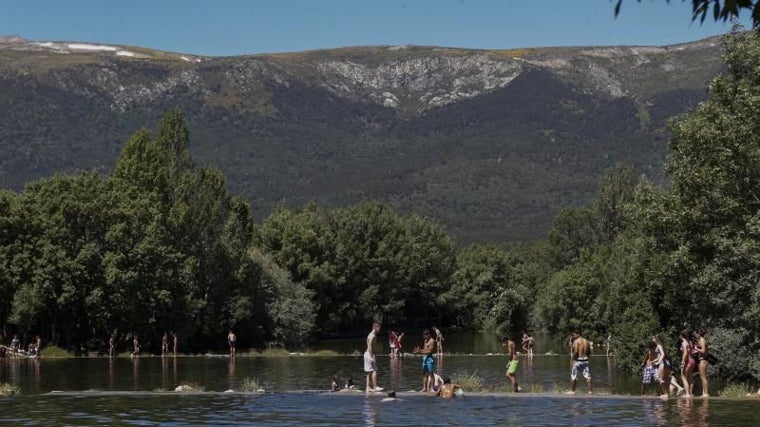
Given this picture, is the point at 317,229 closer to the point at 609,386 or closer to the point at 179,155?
the point at 179,155

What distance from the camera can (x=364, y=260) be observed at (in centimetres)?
14138

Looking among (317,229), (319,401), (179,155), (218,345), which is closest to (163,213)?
(179,155)

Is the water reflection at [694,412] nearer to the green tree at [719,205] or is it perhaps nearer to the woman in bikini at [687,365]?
the woman in bikini at [687,365]

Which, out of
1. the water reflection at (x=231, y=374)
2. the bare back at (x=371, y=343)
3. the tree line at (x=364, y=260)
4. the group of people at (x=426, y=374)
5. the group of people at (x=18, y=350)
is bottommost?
the water reflection at (x=231, y=374)

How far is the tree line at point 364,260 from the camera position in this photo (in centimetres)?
5241

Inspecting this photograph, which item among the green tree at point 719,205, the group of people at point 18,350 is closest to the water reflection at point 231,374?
the group of people at point 18,350

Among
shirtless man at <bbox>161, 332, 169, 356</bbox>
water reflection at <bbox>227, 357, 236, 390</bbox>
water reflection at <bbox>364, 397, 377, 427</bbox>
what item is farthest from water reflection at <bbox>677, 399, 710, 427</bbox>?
shirtless man at <bbox>161, 332, 169, 356</bbox>

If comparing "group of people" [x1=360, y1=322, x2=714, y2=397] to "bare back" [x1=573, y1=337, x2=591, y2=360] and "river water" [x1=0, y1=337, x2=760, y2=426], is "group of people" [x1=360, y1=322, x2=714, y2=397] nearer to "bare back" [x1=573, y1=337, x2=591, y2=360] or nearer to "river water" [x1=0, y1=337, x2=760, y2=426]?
"bare back" [x1=573, y1=337, x2=591, y2=360]

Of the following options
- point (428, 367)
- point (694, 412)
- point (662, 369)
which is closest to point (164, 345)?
point (428, 367)

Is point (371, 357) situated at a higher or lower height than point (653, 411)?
higher

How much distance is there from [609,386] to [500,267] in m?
117

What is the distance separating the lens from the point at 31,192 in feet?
302

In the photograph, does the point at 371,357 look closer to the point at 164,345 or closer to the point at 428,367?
the point at 428,367

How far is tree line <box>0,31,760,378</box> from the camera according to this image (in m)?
52.4
